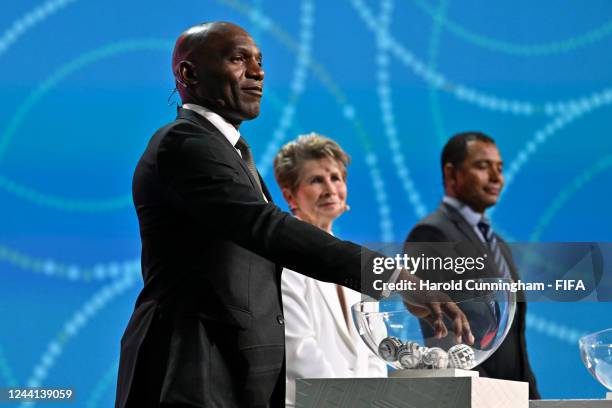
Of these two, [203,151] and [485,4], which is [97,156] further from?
[203,151]

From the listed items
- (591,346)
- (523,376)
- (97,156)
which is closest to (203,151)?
(591,346)

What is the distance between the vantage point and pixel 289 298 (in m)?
3.29

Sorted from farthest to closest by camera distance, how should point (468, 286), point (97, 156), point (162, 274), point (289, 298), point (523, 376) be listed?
point (97, 156), point (523, 376), point (289, 298), point (162, 274), point (468, 286)

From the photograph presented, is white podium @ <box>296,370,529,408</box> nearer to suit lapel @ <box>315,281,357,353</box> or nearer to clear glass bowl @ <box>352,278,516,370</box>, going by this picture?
clear glass bowl @ <box>352,278,516,370</box>

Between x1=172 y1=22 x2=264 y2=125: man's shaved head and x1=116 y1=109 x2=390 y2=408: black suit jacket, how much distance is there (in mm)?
164

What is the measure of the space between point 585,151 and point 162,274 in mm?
3046

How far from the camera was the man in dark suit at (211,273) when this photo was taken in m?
2.17

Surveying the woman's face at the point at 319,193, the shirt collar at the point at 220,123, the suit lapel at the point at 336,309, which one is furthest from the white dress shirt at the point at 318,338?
the shirt collar at the point at 220,123

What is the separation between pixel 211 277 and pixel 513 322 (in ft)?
6.59

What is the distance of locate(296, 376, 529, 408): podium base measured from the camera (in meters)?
1.86

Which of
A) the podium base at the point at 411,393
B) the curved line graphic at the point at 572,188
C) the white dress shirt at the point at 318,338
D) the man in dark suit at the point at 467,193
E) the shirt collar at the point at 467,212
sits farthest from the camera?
the curved line graphic at the point at 572,188

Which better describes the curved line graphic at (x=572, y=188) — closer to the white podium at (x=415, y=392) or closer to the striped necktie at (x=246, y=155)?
the striped necktie at (x=246, y=155)

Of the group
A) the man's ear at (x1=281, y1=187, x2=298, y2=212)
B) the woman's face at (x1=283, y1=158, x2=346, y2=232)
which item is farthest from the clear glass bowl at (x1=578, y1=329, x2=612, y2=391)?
the man's ear at (x1=281, y1=187, x2=298, y2=212)

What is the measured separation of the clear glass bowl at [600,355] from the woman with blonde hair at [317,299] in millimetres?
831
